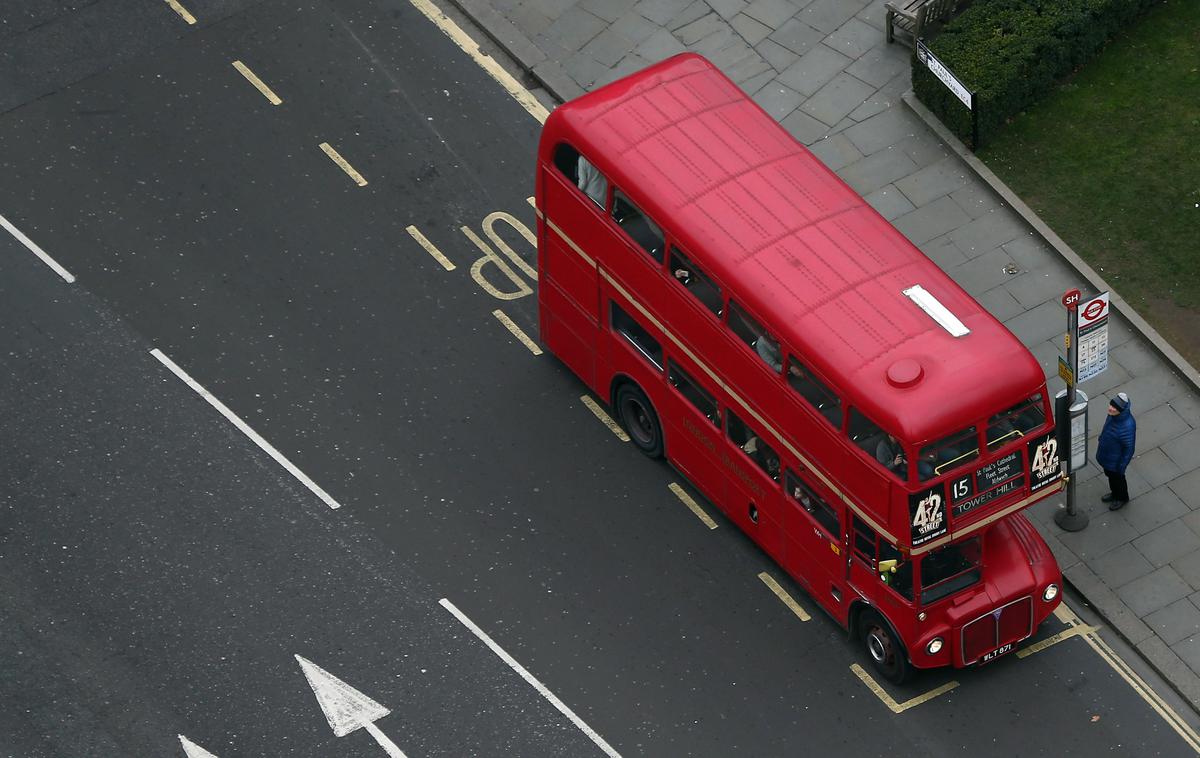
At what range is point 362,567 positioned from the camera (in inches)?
1056

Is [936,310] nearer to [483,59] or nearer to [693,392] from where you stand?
[693,392]

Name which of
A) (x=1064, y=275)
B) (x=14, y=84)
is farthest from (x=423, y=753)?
(x=14, y=84)

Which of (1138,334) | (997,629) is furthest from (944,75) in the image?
(997,629)

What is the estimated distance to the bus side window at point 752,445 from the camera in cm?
2572

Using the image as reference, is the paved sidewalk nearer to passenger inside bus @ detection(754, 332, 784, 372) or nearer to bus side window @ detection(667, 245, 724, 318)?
passenger inside bus @ detection(754, 332, 784, 372)

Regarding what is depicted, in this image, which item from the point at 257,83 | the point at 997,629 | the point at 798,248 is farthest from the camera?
the point at 257,83

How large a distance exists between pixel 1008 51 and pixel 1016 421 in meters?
8.81

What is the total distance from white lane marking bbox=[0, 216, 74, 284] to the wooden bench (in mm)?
12047

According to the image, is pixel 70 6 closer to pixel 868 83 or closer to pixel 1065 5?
pixel 868 83

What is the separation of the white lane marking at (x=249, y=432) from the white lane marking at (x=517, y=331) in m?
3.53

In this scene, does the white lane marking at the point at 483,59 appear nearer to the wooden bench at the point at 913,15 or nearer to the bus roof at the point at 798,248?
the bus roof at the point at 798,248

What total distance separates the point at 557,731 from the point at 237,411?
626cm

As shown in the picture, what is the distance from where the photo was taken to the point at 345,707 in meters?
25.4

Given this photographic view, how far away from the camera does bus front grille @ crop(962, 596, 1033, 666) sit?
2512cm
